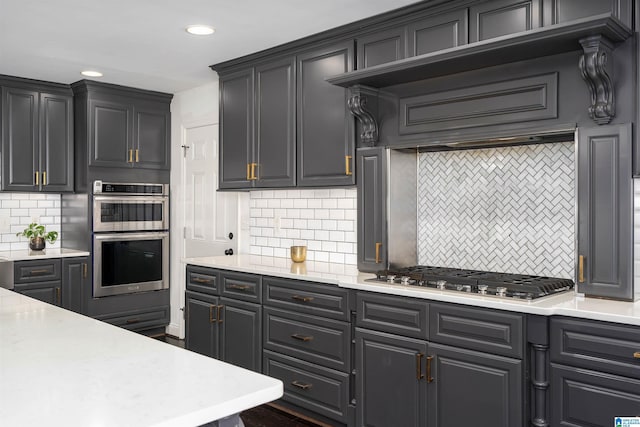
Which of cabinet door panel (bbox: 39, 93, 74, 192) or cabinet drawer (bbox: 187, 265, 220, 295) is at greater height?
cabinet door panel (bbox: 39, 93, 74, 192)

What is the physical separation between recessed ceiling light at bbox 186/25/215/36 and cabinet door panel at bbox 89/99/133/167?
79.2 inches

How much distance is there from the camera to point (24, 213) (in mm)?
5473

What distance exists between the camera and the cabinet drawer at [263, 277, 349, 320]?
10.8 feet

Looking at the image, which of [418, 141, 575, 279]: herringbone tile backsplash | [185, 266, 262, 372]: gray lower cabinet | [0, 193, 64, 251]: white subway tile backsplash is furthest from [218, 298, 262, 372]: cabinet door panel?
[0, 193, 64, 251]: white subway tile backsplash

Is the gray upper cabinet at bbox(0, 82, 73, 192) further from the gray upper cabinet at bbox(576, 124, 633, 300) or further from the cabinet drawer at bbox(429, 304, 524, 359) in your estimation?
the gray upper cabinet at bbox(576, 124, 633, 300)

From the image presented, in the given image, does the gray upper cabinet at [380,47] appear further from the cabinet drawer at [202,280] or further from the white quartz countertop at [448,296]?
the cabinet drawer at [202,280]

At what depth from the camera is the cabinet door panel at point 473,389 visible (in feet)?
8.18

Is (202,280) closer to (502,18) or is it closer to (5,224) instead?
(5,224)

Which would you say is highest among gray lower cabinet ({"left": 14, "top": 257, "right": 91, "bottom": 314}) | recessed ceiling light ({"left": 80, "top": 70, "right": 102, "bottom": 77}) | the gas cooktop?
recessed ceiling light ({"left": 80, "top": 70, "right": 102, "bottom": 77})

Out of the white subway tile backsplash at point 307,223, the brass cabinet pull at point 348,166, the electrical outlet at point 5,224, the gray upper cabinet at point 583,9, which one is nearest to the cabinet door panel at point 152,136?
the electrical outlet at point 5,224

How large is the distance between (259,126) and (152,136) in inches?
75.0

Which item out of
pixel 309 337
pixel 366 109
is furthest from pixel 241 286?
pixel 366 109

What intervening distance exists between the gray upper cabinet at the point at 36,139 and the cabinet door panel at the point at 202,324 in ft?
6.65

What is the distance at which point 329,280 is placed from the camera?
3.33m
